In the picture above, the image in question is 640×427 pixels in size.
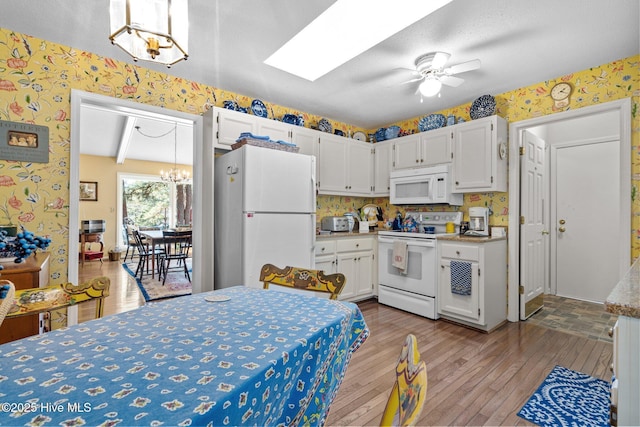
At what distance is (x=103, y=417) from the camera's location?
0.53 m

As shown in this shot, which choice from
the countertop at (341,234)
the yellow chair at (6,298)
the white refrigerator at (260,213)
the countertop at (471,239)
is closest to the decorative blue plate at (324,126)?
the white refrigerator at (260,213)

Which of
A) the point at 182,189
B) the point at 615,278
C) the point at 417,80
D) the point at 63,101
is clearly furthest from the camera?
the point at 182,189

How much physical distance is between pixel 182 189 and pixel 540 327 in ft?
27.9

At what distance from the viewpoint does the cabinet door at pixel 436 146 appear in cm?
340

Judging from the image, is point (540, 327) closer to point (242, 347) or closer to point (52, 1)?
point (242, 347)

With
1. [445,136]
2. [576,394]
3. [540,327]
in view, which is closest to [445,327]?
[540,327]

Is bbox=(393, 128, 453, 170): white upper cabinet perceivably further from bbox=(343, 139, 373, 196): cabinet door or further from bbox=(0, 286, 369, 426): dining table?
bbox=(0, 286, 369, 426): dining table

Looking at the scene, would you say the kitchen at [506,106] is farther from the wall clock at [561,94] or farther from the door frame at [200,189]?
the door frame at [200,189]

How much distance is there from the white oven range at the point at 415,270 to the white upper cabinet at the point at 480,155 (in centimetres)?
53

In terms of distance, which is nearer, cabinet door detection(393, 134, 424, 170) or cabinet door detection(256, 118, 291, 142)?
cabinet door detection(256, 118, 291, 142)

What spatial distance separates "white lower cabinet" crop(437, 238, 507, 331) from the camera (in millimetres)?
2871

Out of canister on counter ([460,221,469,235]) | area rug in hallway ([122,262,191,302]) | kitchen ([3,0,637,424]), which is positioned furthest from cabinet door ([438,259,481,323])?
area rug in hallway ([122,262,191,302])

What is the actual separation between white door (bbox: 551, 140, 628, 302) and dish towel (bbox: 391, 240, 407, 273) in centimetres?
245

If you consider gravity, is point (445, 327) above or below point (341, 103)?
below
